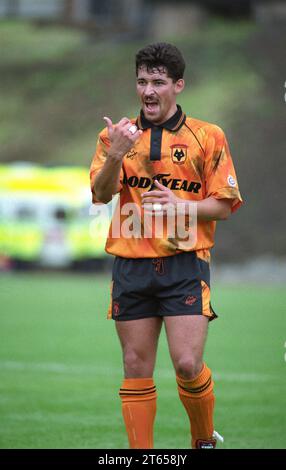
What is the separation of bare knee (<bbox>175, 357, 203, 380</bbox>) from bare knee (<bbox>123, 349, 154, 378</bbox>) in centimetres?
18

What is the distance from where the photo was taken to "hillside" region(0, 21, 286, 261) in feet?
98.4

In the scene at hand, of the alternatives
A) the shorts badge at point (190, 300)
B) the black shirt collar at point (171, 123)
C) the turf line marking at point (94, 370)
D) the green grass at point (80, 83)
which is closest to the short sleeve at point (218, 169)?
the black shirt collar at point (171, 123)

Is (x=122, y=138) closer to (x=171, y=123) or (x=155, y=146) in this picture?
(x=155, y=146)

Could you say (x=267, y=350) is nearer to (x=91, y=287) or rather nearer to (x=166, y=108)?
(x=166, y=108)

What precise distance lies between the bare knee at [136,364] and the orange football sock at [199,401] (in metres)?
0.18

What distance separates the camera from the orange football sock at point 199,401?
6.16m

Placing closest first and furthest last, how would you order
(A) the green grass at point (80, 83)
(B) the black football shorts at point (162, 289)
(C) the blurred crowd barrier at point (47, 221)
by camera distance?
1. (B) the black football shorts at point (162, 289)
2. (C) the blurred crowd barrier at point (47, 221)
3. (A) the green grass at point (80, 83)

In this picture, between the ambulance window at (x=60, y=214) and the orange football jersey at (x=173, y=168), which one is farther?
the ambulance window at (x=60, y=214)

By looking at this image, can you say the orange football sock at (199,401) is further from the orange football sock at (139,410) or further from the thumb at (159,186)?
the thumb at (159,186)

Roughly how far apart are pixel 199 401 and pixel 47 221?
862 inches

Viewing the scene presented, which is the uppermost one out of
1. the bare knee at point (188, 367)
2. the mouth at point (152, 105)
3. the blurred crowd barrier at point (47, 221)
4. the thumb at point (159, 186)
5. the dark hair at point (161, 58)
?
the blurred crowd barrier at point (47, 221)

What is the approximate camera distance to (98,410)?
8.50 meters

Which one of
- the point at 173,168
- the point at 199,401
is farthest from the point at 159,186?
the point at 199,401

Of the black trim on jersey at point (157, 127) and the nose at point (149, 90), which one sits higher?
the nose at point (149, 90)
